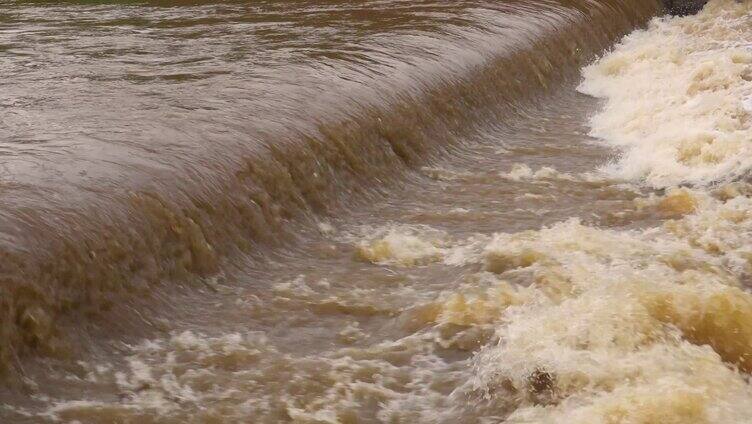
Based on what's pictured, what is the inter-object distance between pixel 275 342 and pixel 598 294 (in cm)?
182

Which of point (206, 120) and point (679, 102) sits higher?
point (206, 120)

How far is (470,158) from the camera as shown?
984cm

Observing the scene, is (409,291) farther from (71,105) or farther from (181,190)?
(71,105)

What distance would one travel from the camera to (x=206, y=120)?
805cm

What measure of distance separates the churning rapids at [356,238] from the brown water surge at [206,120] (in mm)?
25

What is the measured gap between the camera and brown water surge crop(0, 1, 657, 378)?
5.75m

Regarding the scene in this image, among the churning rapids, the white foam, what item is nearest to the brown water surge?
the churning rapids

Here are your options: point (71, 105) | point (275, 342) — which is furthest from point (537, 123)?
point (275, 342)

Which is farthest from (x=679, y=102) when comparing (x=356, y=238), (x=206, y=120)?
(x=206, y=120)

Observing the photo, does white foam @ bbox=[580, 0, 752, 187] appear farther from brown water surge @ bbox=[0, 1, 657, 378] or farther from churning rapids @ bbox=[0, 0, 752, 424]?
brown water surge @ bbox=[0, 1, 657, 378]

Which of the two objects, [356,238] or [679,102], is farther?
[679,102]

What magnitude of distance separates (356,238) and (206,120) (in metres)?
1.60

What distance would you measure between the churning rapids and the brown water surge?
0.03 metres

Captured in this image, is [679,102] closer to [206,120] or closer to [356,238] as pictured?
[356,238]
